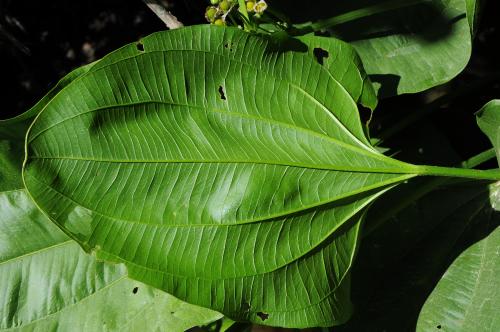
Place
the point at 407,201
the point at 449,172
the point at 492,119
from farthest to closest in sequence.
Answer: the point at 407,201
the point at 492,119
the point at 449,172

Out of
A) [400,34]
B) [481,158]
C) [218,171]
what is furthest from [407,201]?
[218,171]

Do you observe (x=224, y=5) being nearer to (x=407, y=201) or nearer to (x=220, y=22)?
(x=220, y=22)

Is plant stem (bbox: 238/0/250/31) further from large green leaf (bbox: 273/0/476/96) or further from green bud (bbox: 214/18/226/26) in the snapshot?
large green leaf (bbox: 273/0/476/96)

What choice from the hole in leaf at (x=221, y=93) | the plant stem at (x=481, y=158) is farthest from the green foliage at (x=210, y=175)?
the plant stem at (x=481, y=158)

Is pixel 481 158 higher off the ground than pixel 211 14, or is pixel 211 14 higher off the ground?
pixel 211 14

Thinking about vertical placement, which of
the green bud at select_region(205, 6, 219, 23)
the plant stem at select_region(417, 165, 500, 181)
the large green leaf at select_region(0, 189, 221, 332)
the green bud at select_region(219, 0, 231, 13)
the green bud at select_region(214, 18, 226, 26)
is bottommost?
the large green leaf at select_region(0, 189, 221, 332)

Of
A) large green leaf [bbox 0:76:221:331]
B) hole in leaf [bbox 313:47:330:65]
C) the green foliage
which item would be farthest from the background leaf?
large green leaf [bbox 0:76:221:331]

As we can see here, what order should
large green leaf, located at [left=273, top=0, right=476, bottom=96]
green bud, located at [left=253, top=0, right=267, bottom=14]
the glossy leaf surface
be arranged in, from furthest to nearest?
large green leaf, located at [left=273, top=0, right=476, bottom=96]
green bud, located at [left=253, top=0, right=267, bottom=14]
the glossy leaf surface
